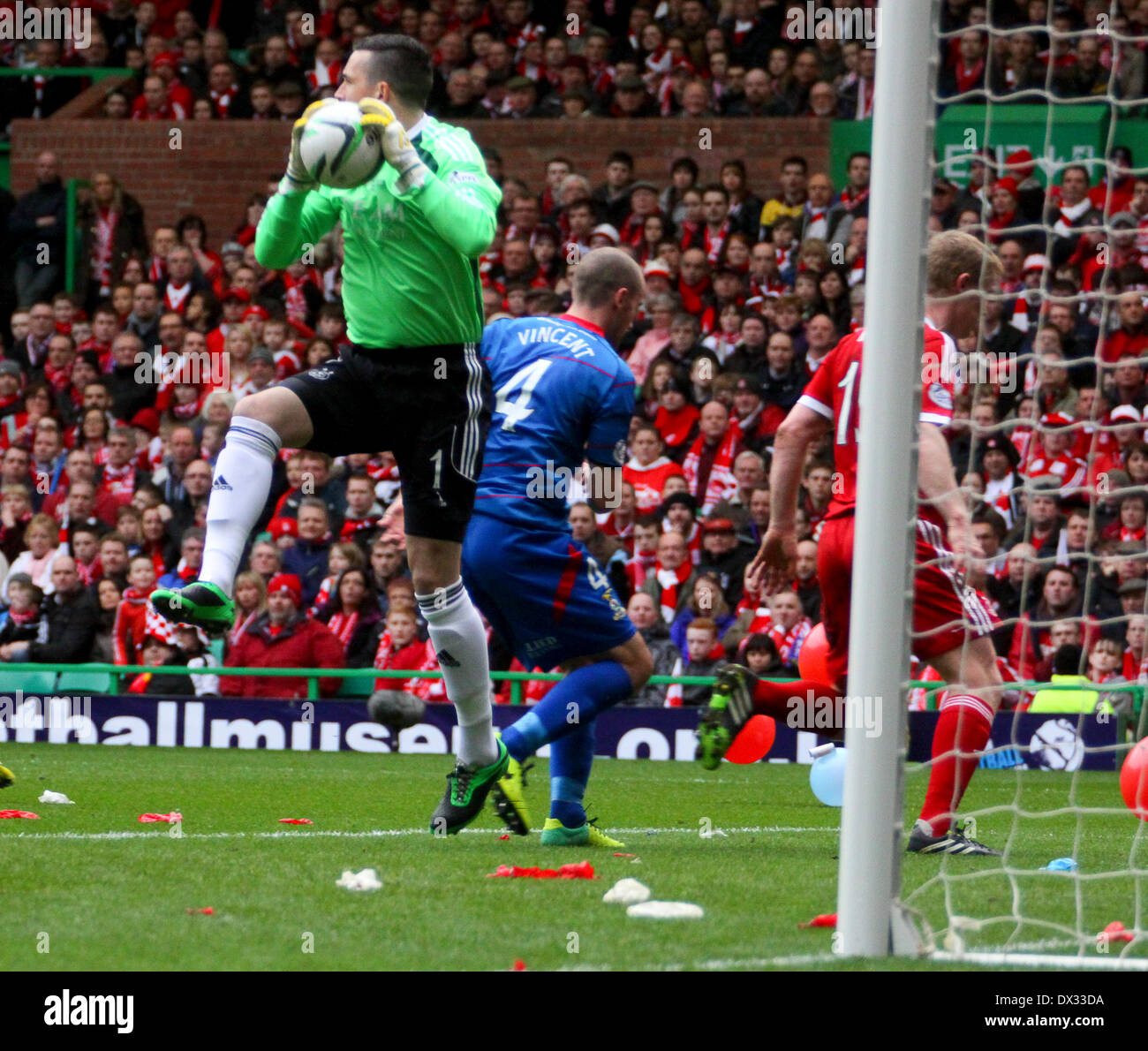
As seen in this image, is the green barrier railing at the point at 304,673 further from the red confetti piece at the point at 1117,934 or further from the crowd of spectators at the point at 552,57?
the red confetti piece at the point at 1117,934

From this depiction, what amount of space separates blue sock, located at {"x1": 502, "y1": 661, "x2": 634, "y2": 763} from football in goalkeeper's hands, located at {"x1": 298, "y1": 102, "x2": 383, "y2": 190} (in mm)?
1772

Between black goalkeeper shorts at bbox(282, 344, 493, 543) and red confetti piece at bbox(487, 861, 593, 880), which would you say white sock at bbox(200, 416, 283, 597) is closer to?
black goalkeeper shorts at bbox(282, 344, 493, 543)

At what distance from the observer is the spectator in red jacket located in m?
12.0

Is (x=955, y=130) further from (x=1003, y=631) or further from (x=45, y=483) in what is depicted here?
(x=45, y=483)

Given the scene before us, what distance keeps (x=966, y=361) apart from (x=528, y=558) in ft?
21.6

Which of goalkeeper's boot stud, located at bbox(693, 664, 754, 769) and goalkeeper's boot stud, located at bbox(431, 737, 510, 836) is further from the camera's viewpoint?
goalkeeper's boot stud, located at bbox(693, 664, 754, 769)

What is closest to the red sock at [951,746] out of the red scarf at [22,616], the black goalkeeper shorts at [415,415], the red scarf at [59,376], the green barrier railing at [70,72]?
the black goalkeeper shorts at [415,415]

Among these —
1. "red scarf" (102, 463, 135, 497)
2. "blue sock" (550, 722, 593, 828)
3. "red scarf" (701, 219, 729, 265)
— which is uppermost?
"red scarf" (701, 219, 729, 265)

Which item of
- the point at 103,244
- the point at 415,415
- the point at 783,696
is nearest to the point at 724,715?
the point at 783,696

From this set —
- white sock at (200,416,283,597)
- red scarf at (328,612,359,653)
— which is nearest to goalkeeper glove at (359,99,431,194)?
white sock at (200,416,283,597)

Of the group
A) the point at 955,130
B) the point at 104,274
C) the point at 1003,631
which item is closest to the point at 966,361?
the point at 1003,631

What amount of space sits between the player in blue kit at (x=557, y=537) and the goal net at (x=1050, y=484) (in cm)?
114

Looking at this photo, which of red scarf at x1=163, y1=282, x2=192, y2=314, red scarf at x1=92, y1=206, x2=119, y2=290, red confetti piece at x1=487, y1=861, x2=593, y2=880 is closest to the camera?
red confetti piece at x1=487, y1=861, x2=593, y2=880

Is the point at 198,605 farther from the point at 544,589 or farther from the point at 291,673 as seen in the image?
the point at 291,673
